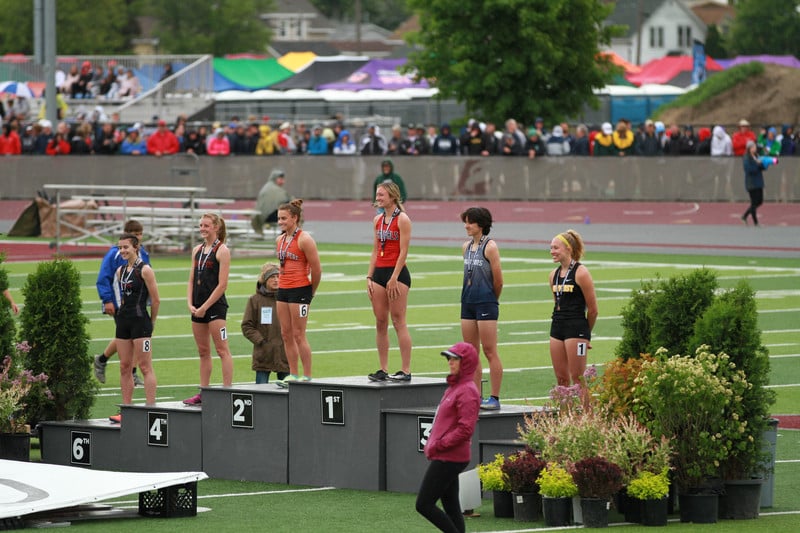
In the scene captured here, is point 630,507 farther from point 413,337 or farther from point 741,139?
point 741,139

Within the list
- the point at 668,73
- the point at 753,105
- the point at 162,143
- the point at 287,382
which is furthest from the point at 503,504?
the point at 668,73

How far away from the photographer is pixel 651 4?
5748 inches

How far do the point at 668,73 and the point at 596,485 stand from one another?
75648 millimetres

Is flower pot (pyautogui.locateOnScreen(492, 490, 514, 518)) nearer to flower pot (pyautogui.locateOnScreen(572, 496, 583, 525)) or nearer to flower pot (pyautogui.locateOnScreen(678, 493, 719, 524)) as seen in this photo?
flower pot (pyautogui.locateOnScreen(572, 496, 583, 525))

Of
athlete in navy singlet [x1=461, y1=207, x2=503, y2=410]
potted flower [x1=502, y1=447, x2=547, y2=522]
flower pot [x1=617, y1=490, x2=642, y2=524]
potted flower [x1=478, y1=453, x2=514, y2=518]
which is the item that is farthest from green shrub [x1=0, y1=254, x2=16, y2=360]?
flower pot [x1=617, y1=490, x2=642, y2=524]

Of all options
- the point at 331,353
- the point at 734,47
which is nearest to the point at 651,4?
the point at 734,47

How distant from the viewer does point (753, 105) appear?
59.0 meters

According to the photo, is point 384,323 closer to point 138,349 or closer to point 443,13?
A: point 138,349

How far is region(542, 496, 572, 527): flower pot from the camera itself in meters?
12.0

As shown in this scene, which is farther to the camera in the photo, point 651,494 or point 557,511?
point 557,511

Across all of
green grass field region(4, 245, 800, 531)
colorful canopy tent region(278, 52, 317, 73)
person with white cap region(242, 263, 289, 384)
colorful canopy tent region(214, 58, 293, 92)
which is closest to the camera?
green grass field region(4, 245, 800, 531)

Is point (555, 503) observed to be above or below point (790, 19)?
below

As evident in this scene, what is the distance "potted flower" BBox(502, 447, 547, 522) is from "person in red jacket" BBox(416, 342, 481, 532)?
1.10m

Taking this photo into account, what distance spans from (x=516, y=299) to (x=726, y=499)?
588 inches
